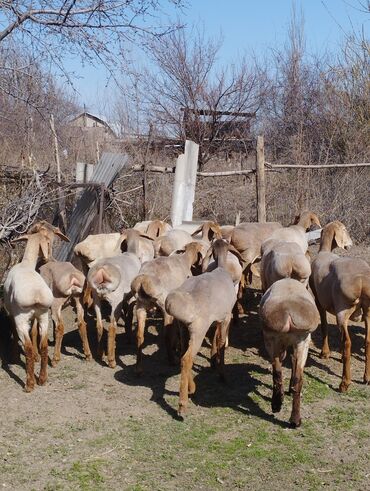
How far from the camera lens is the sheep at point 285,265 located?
7.69 m

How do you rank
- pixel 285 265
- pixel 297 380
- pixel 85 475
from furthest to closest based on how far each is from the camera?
pixel 285 265 → pixel 297 380 → pixel 85 475

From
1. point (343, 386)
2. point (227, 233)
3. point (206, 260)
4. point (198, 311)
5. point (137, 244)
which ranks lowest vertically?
point (343, 386)

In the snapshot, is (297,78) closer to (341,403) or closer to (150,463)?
(341,403)

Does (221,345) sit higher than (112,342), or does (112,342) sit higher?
(221,345)

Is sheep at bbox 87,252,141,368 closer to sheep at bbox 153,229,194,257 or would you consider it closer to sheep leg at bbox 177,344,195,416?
sheep at bbox 153,229,194,257

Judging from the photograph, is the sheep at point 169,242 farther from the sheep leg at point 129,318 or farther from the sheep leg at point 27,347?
the sheep leg at point 27,347

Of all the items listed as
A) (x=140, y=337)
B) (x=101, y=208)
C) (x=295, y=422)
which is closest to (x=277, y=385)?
(x=295, y=422)

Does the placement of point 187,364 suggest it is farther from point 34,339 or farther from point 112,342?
point 34,339

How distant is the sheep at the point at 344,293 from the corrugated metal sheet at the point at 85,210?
4.57 meters

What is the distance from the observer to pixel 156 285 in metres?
7.42

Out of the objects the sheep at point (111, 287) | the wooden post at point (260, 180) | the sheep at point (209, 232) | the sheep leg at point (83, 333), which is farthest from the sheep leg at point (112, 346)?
the wooden post at point (260, 180)

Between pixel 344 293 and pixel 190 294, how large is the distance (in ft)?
5.44

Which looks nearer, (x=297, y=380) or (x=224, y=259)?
(x=297, y=380)

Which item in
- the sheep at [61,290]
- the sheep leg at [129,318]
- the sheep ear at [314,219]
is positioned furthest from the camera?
the sheep ear at [314,219]
